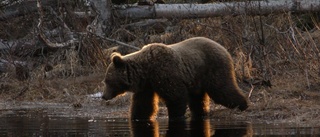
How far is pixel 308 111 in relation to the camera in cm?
1197

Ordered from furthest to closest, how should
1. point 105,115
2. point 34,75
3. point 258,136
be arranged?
point 34,75, point 105,115, point 258,136

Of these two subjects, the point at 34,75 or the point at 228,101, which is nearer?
the point at 228,101

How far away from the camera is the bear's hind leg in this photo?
Answer: 12.4 m

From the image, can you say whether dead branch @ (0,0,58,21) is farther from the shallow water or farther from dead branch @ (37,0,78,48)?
the shallow water

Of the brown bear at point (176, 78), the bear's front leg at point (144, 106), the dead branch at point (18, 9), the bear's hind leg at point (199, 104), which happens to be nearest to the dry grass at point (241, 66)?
the bear's hind leg at point (199, 104)

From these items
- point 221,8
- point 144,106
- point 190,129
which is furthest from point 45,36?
point 190,129

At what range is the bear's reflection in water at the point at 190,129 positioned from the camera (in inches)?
384

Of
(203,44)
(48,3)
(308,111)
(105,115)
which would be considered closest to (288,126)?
(308,111)

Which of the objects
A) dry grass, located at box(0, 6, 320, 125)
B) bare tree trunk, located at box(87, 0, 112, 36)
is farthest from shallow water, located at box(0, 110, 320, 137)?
bare tree trunk, located at box(87, 0, 112, 36)

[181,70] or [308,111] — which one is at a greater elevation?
[181,70]

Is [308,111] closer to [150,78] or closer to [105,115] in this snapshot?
[150,78]

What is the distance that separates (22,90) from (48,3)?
3.48 metres

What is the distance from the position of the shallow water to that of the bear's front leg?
0.63 ft

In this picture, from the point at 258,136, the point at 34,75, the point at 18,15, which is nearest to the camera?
the point at 258,136
